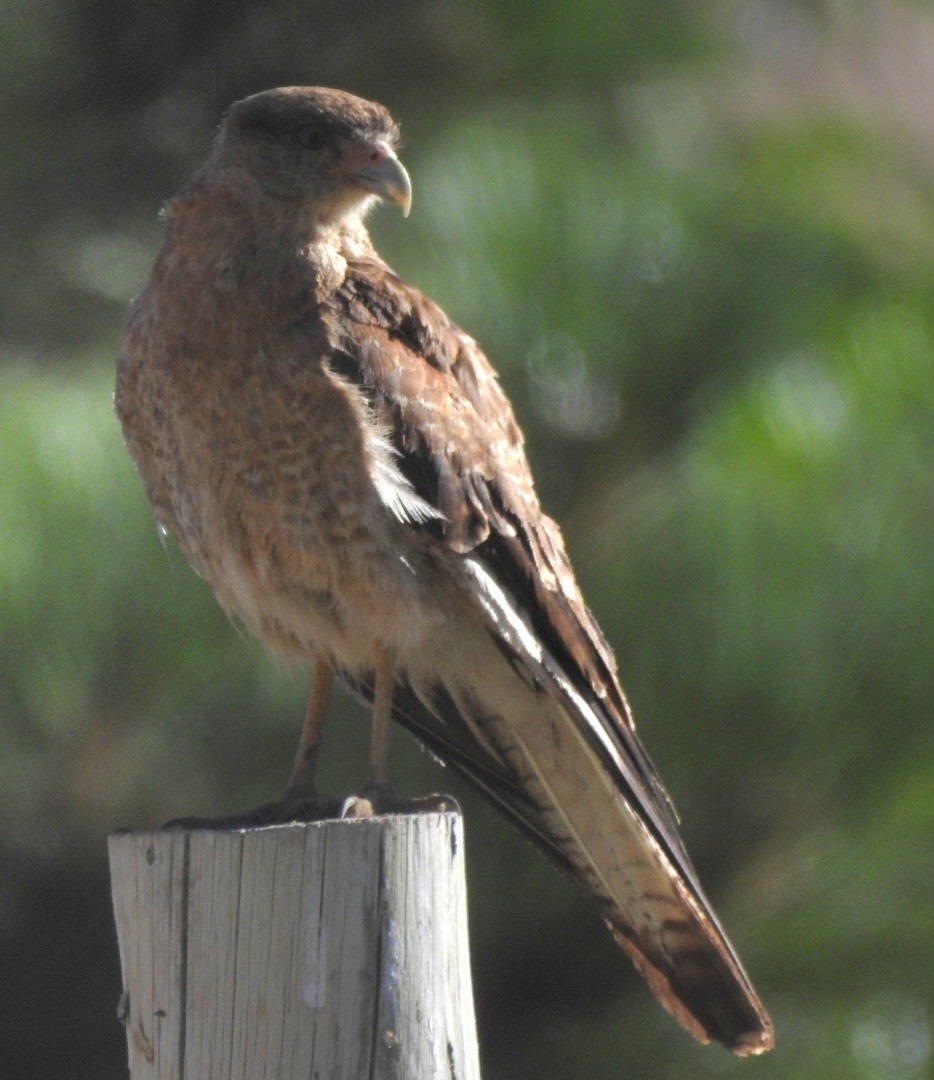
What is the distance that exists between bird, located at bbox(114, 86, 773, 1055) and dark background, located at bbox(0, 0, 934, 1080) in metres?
0.16

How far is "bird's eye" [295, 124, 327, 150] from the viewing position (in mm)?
3441

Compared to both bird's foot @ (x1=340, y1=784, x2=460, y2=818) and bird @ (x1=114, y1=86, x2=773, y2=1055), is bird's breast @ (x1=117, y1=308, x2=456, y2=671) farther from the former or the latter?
bird's foot @ (x1=340, y1=784, x2=460, y2=818)

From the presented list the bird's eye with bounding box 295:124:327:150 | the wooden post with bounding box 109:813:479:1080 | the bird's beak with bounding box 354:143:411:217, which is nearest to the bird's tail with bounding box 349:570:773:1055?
the wooden post with bounding box 109:813:479:1080

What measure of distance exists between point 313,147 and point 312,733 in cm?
121

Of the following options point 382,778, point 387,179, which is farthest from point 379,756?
point 387,179

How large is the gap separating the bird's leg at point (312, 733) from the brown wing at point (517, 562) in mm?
340

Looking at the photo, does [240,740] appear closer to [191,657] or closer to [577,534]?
[191,657]

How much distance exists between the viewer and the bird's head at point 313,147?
3402 mm

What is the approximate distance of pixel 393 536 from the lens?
3.05 meters

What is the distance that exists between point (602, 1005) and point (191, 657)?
1056mm

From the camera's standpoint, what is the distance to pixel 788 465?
3195 millimetres

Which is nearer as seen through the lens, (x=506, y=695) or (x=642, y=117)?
(x=506, y=695)

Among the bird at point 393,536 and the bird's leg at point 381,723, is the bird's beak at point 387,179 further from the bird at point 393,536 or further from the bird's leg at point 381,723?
the bird's leg at point 381,723

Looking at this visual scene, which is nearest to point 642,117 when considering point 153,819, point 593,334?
point 593,334
